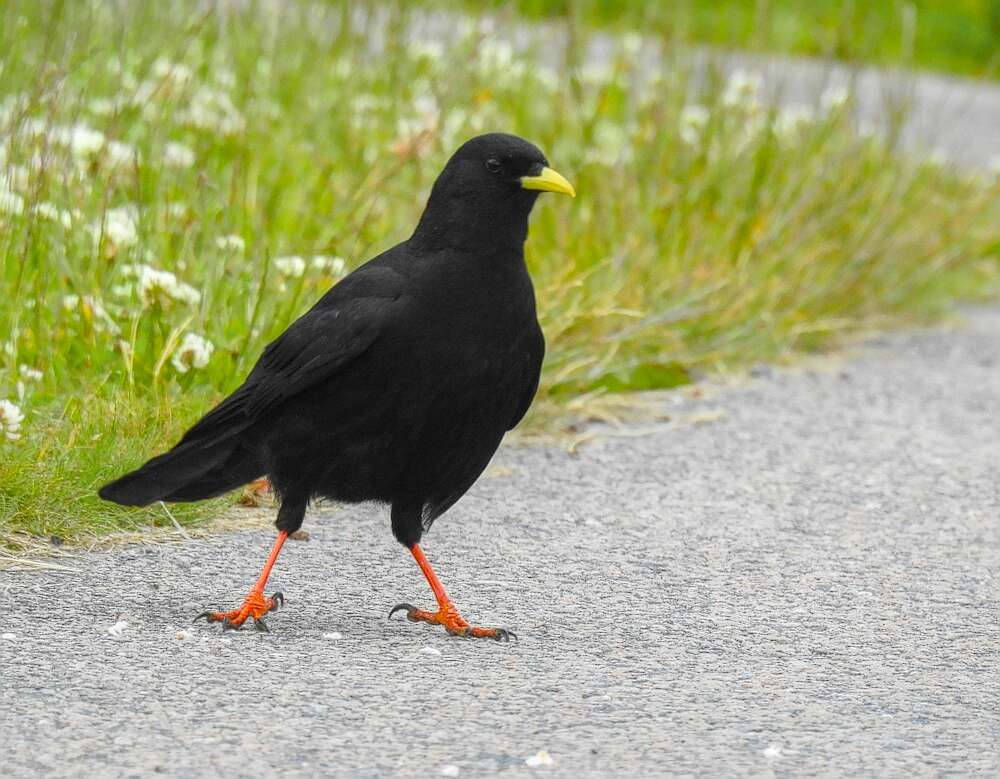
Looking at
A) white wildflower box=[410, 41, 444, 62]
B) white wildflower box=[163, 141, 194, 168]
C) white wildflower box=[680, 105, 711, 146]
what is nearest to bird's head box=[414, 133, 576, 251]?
white wildflower box=[163, 141, 194, 168]

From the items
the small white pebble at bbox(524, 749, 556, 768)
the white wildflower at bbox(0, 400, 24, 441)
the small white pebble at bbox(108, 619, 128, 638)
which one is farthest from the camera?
the white wildflower at bbox(0, 400, 24, 441)

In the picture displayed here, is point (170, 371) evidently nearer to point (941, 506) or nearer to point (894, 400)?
point (941, 506)

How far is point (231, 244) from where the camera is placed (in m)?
5.34

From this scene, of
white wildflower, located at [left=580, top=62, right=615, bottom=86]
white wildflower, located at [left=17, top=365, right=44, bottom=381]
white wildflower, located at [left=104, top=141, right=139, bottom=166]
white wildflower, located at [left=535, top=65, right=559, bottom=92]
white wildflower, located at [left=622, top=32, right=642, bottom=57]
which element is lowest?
white wildflower, located at [left=17, top=365, right=44, bottom=381]

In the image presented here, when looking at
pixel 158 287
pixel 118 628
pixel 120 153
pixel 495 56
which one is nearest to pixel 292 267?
pixel 158 287

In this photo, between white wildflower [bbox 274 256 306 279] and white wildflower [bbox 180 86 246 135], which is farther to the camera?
white wildflower [bbox 180 86 246 135]

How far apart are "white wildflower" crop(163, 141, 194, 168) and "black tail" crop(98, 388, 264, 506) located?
2.51 meters

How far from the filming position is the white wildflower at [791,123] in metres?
7.57

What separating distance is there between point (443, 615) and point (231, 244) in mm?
1850

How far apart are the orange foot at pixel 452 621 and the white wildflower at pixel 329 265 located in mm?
1624

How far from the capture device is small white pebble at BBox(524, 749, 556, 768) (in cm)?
302

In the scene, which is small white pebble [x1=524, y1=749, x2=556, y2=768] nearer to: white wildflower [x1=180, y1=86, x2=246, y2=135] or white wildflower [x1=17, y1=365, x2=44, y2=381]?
white wildflower [x1=17, y1=365, x2=44, y2=381]

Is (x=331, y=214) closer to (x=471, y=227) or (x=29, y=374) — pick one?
(x=29, y=374)

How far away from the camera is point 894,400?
635 centimetres
